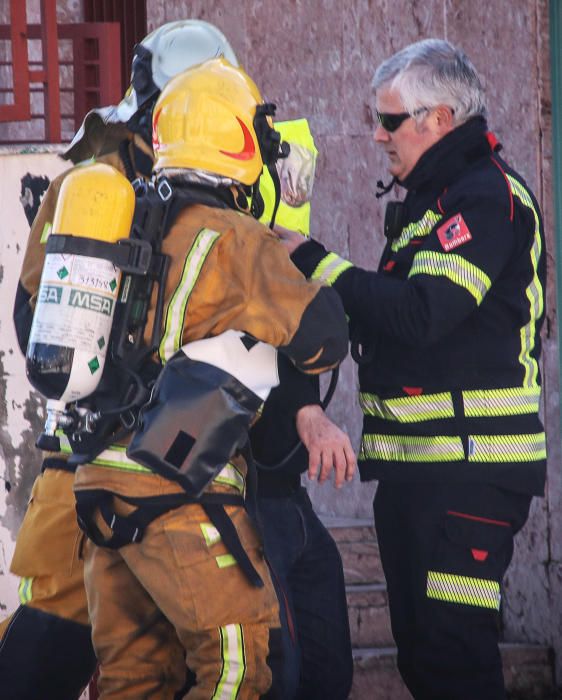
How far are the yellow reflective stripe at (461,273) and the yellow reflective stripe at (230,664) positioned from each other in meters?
1.10

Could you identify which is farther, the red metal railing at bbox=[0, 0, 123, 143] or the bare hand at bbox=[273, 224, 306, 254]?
the red metal railing at bbox=[0, 0, 123, 143]

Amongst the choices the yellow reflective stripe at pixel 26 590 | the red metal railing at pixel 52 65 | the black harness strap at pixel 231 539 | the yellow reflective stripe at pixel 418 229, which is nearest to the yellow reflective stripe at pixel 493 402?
the yellow reflective stripe at pixel 418 229

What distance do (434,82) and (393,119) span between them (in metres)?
0.15

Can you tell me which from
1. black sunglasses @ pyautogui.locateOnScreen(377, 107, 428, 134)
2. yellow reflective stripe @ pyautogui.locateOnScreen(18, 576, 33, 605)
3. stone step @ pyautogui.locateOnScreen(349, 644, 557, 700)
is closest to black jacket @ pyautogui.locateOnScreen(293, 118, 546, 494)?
black sunglasses @ pyautogui.locateOnScreen(377, 107, 428, 134)

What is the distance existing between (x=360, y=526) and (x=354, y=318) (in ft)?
6.93

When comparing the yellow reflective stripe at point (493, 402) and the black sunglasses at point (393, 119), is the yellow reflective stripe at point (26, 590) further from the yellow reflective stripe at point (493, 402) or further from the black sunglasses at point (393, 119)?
the black sunglasses at point (393, 119)

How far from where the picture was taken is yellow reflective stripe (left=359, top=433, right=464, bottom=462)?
11.5 feet

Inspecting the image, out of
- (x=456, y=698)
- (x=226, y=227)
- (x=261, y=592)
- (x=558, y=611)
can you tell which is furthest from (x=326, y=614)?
(x=558, y=611)

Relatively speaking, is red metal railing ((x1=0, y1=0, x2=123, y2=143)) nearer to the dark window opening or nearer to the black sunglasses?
the black sunglasses

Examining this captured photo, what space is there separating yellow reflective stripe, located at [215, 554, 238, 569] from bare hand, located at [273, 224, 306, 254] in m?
0.97

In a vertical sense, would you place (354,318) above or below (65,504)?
above

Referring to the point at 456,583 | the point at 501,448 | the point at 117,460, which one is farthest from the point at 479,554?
the point at 117,460

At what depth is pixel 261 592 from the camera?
298 centimetres

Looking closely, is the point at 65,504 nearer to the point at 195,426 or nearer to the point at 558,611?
the point at 195,426
